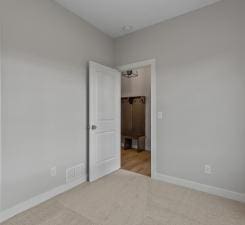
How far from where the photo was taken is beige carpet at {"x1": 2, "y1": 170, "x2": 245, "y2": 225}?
1720 millimetres

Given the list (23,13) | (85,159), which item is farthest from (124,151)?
(23,13)

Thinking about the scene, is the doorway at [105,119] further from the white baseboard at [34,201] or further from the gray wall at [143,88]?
the gray wall at [143,88]

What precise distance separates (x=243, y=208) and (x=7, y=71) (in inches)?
128

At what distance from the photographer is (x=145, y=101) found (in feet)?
16.2

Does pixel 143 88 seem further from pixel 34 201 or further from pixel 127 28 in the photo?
pixel 34 201

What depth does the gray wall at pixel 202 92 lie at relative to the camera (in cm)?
214

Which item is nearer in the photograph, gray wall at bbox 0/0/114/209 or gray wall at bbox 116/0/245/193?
gray wall at bbox 0/0/114/209

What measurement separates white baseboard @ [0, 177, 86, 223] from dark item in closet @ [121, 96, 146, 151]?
255 cm

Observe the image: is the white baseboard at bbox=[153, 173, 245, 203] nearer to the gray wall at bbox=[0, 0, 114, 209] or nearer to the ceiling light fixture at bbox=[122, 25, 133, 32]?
the gray wall at bbox=[0, 0, 114, 209]

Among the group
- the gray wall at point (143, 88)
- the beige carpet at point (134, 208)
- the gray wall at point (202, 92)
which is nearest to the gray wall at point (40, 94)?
the beige carpet at point (134, 208)

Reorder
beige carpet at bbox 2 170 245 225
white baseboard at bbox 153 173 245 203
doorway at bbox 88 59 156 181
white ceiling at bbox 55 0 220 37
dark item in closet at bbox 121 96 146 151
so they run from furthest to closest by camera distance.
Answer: dark item in closet at bbox 121 96 146 151 < doorway at bbox 88 59 156 181 < white ceiling at bbox 55 0 220 37 < white baseboard at bbox 153 173 245 203 < beige carpet at bbox 2 170 245 225

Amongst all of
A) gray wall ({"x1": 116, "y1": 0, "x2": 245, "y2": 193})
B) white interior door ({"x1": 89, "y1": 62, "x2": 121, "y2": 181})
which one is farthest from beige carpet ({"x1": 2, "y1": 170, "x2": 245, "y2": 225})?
white interior door ({"x1": 89, "y1": 62, "x2": 121, "y2": 181})

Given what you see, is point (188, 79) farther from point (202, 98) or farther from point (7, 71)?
point (7, 71)

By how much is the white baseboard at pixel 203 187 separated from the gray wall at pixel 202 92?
0.21 ft
